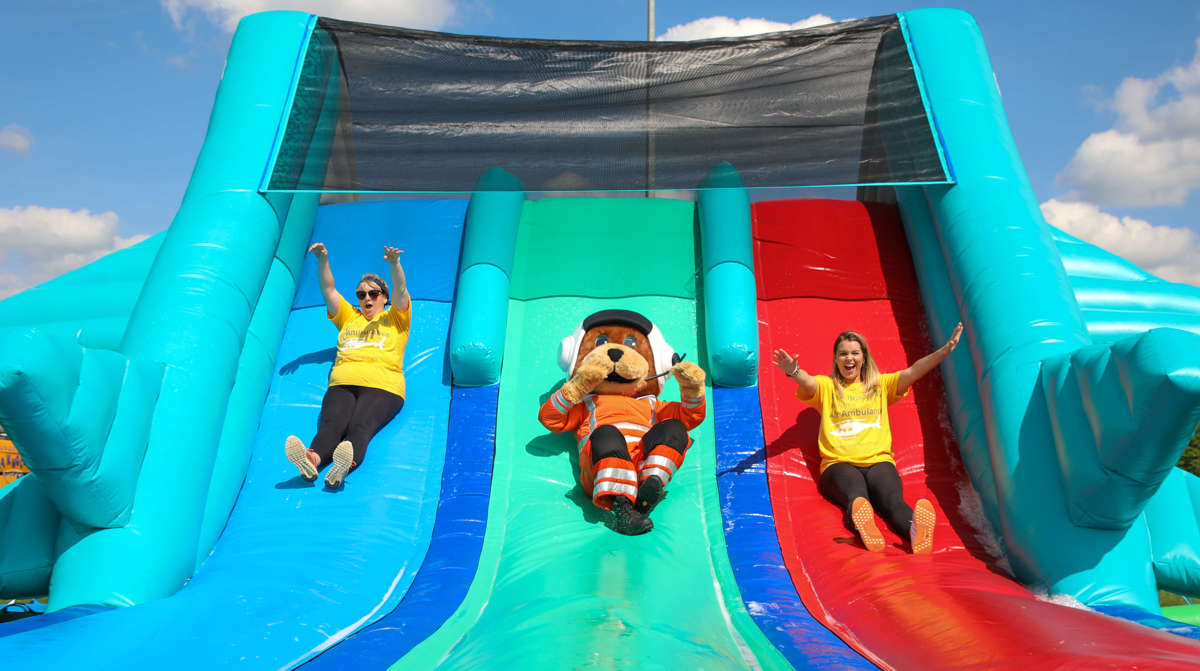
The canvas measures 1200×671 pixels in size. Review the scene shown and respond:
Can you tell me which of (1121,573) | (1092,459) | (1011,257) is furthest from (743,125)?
(1121,573)

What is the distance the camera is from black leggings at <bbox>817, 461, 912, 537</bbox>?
263cm

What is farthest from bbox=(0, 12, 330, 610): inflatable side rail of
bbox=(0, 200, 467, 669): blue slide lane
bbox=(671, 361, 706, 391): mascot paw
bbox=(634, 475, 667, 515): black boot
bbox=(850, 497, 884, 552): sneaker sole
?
bbox=(850, 497, 884, 552): sneaker sole

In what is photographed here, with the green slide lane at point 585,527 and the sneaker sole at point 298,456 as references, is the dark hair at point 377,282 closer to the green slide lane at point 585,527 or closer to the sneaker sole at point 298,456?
the green slide lane at point 585,527

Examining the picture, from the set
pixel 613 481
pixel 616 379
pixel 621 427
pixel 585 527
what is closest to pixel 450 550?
pixel 585 527

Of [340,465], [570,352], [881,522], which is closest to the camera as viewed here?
[881,522]

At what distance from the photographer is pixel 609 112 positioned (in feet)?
10.6

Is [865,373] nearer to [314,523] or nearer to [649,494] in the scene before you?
[649,494]

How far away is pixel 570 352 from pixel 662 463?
2.13 ft

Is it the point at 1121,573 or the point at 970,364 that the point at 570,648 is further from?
the point at 970,364

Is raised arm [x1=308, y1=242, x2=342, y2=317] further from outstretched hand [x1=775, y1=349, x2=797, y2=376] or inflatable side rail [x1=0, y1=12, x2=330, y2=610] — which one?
outstretched hand [x1=775, y1=349, x2=797, y2=376]

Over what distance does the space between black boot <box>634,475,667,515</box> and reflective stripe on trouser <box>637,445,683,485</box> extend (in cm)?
3

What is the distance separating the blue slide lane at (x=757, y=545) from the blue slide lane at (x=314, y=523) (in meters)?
1.03

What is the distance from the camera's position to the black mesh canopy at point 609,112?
3.10 meters

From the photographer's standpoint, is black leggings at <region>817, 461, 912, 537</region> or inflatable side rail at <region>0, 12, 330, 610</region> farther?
black leggings at <region>817, 461, 912, 537</region>
